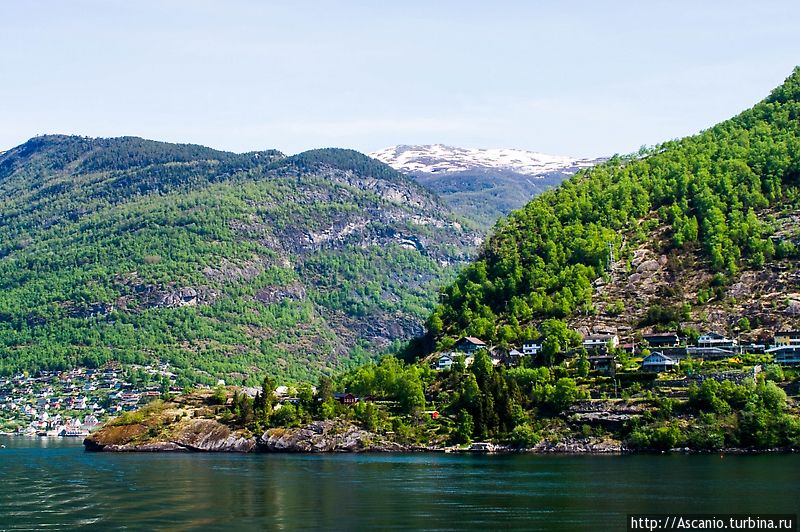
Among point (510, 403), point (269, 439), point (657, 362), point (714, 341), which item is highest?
point (714, 341)

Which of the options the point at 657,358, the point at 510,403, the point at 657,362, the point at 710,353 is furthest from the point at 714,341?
the point at 510,403

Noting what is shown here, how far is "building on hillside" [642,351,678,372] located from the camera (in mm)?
182250

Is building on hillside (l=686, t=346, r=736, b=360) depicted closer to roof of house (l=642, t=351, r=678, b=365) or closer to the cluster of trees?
roof of house (l=642, t=351, r=678, b=365)

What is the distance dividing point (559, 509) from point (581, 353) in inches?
3849

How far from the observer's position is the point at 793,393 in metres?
167

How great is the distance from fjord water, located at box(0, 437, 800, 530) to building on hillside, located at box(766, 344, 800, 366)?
3606 cm

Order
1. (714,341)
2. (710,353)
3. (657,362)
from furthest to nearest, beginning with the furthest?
(714,341)
(710,353)
(657,362)

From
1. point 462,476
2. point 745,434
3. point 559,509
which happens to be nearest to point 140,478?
point 462,476

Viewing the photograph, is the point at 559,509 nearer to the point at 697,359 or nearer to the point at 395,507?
the point at 395,507

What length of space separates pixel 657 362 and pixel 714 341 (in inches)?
626

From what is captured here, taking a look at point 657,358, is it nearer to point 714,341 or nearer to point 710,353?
point 710,353

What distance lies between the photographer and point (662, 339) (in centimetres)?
19750

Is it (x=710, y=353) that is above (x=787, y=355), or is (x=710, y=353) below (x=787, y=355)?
above

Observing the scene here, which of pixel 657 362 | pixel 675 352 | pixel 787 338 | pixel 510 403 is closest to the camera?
pixel 510 403
